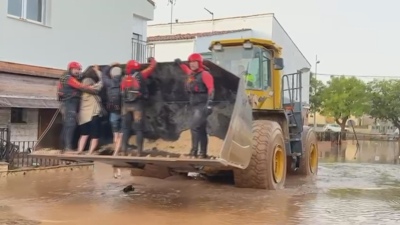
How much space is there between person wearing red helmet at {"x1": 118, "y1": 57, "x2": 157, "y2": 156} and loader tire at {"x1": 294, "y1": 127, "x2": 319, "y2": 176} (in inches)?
200

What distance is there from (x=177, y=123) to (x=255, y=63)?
232cm

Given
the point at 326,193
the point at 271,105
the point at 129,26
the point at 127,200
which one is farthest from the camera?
the point at 129,26

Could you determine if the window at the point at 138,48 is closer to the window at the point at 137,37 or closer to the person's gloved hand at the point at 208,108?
the window at the point at 137,37

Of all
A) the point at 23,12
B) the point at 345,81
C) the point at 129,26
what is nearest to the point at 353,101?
the point at 345,81

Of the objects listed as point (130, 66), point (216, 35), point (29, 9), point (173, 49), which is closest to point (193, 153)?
point (130, 66)

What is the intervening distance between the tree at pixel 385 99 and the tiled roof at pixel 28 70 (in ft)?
142

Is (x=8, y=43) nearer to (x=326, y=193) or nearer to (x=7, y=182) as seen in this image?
(x=7, y=182)

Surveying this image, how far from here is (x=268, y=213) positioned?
744 centimetres

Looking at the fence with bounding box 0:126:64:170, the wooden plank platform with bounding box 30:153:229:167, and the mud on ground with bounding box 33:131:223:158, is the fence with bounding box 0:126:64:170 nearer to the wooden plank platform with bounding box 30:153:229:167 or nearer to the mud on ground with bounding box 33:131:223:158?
the mud on ground with bounding box 33:131:223:158

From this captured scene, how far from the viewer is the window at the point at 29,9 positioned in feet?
47.2

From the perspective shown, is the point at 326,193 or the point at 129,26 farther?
→ the point at 129,26

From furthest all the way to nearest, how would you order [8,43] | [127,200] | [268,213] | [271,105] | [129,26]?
[129,26] → [8,43] → [271,105] → [127,200] → [268,213]

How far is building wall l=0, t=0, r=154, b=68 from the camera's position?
47.1ft

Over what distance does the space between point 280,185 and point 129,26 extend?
1097 cm
